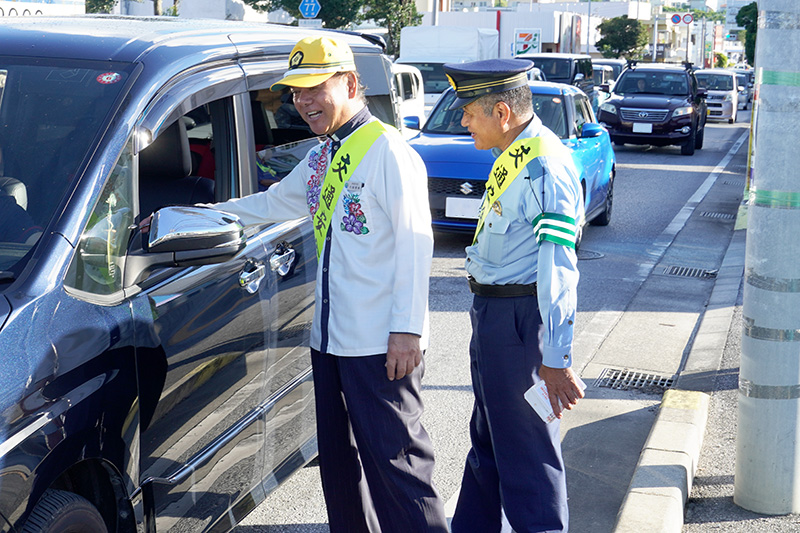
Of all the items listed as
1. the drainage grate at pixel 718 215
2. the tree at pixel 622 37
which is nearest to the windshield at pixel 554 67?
the drainage grate at pixel 718 215

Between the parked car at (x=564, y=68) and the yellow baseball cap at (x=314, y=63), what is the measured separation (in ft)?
72.5

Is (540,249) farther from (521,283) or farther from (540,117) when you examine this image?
(540,117)

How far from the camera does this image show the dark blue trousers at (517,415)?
303cm

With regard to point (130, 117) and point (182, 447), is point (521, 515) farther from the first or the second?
point (130, 117)

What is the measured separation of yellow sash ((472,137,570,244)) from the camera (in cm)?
296

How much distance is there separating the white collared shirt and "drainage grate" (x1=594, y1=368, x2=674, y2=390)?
121 inches

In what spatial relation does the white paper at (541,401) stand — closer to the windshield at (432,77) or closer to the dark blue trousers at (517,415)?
the dark blue trousers at (517,415)

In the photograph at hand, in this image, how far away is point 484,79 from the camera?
9.75ft

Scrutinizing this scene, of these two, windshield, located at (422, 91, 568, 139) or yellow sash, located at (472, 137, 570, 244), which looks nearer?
yellow sash, located at (472, 137, 570, 244)

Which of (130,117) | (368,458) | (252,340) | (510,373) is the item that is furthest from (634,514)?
(130,117)

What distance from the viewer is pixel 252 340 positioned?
10.1 ft

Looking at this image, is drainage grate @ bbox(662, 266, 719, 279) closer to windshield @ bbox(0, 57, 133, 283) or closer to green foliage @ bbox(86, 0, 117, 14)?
windshield @ bbox(0, 57, 133, 283)

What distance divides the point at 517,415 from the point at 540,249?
580mm

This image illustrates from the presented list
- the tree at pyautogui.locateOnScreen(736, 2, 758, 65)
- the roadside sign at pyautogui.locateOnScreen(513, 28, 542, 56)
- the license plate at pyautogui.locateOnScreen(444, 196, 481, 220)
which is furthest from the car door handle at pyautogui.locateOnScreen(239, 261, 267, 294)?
the roadside sign at pyautogui.locateOnScreen(513, 28, 542, 56)
